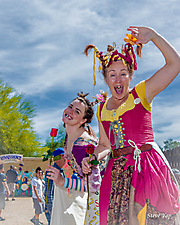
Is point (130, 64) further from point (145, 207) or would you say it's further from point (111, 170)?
point (145, 207)

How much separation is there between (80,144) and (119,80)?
1.34m

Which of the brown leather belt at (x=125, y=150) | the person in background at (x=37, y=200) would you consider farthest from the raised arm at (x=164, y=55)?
the person in background at (x=37, y=200)

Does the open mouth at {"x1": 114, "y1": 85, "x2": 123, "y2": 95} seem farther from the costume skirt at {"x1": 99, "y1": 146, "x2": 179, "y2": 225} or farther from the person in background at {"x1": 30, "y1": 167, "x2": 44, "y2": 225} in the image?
the person in background at {"x1": 30, "y1": 167, "x2": 44, "y2": 225}

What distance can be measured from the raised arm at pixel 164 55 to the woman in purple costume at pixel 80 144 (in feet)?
4.80

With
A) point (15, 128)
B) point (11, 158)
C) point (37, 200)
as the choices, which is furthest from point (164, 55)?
point (15, 128)

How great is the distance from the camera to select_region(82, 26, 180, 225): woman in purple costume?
72.6 inches

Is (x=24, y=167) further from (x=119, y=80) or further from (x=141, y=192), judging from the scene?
(x=141, y=192)

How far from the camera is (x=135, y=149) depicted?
2.02 meters

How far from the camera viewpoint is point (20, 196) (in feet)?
52.9

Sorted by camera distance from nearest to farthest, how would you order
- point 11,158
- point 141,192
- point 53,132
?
point 141,192, point 53,132, point 11,158

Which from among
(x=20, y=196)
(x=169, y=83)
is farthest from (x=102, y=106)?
(x=20, y=196)

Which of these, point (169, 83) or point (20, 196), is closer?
point (169, 83)

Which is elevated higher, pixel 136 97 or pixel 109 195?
pixel 136 97

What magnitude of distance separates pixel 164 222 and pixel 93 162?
0.79 m
